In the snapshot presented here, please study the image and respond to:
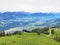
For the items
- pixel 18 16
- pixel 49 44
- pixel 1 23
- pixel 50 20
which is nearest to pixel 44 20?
pixel 50 20

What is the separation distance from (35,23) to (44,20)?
→ 8863 mm

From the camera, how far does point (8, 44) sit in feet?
99.0

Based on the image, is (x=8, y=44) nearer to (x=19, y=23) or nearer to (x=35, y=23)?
(x=19, y=23)

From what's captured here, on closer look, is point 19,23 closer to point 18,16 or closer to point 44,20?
point 18,16

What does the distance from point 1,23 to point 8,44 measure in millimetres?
102705

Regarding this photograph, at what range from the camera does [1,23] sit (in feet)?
431

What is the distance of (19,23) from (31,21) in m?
15.6

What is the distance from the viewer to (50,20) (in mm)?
139500

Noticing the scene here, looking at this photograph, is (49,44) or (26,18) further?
(26,18)

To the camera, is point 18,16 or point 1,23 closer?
point 1,23

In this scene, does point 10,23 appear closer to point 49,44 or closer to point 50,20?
point 50,20

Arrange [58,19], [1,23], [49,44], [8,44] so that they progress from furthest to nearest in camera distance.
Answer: [58,19]
[1,23]
[49,44]
[8,44]

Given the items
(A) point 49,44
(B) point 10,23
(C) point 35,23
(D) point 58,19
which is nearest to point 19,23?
(B) point 10,23

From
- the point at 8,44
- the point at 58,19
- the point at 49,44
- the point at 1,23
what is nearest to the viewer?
the point at 8,44
